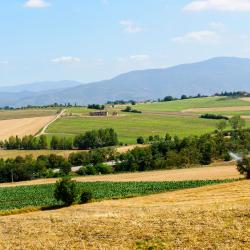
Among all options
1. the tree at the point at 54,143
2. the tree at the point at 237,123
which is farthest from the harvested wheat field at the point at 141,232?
the tree at the point at 237,123

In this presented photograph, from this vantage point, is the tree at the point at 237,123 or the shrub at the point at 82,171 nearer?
the shrub at the point at 82,171

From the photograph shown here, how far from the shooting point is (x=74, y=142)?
159m

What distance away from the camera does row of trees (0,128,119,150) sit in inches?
6191

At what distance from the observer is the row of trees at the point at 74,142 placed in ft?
516

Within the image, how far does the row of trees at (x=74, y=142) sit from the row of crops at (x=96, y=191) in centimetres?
5955

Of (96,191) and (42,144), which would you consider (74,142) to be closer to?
(42,144)

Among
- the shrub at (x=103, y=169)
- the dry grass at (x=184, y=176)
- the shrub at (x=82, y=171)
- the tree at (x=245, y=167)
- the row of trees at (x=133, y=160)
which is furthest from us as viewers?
the row of trees at (x=133, y=160)

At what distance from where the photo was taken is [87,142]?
6240 inches

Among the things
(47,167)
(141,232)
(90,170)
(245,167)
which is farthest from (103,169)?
(141,232)

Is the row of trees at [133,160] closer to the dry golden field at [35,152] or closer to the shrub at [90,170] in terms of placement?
the shrub at [90,170]

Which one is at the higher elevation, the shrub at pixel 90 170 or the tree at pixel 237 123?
the tree at pixel 237 123

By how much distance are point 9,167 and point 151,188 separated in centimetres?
4454

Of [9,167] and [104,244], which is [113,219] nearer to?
[104,244]

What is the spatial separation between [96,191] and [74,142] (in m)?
74.9
